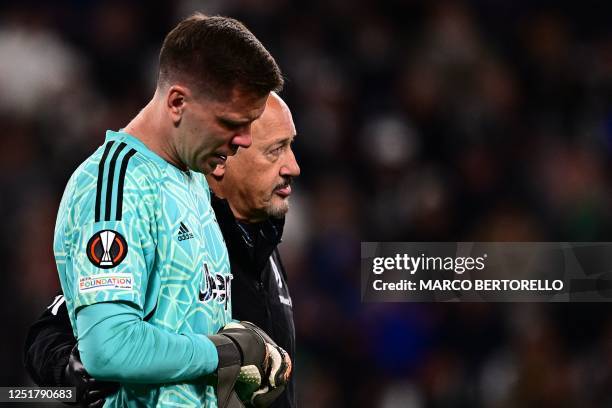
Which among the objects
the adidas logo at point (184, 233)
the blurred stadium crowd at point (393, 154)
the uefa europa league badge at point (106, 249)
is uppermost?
the blurred stadium crowd at point (393, 154)

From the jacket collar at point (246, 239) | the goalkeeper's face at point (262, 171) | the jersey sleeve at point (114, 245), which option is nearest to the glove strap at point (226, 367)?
the jersey sleeve at point (114, 245)

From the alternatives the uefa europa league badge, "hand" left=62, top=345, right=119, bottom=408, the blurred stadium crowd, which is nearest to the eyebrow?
the uefa europa league badge

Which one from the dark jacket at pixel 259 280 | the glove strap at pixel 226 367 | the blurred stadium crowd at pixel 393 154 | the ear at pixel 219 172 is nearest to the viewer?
the glove strap at pixel 226 367

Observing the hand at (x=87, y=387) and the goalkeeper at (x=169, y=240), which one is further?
the hand at (x=87, y=387)

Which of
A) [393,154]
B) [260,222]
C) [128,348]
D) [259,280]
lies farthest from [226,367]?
[393,154]

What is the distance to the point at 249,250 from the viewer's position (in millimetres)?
2568

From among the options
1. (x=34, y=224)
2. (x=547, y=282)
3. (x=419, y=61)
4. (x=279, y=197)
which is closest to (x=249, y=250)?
(x=279, y=197)

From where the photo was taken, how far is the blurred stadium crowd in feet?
16.9

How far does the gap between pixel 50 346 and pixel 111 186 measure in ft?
2.09

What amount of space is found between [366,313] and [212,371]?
11.7 ft

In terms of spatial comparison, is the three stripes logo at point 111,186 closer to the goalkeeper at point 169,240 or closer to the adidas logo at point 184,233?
the goalkeeper at point 169,240

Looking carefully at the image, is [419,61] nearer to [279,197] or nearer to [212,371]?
[279,197]

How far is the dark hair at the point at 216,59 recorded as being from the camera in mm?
1738

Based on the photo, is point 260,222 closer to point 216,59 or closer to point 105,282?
point 216,59
